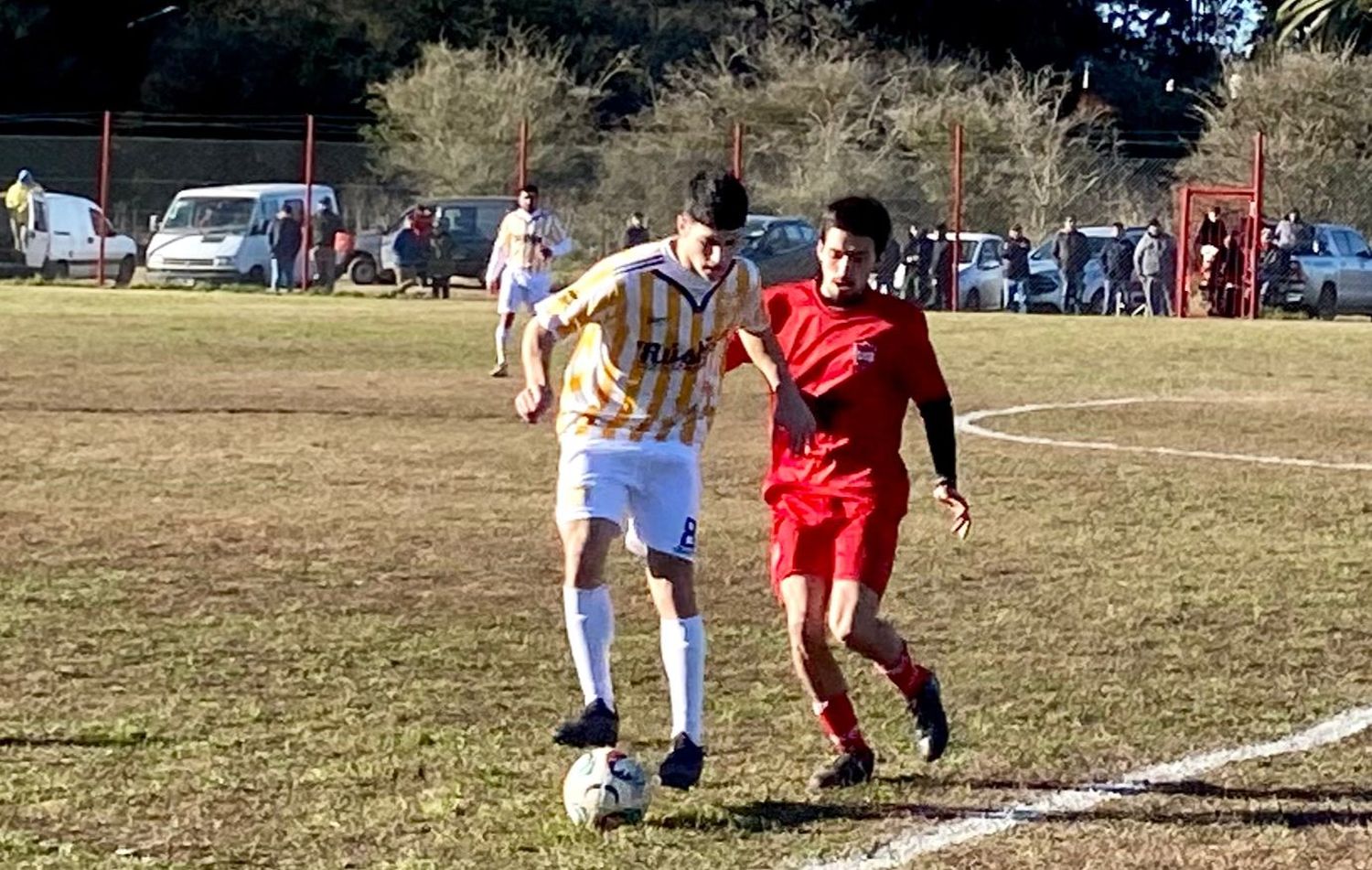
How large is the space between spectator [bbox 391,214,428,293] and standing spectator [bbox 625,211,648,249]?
3.02 m

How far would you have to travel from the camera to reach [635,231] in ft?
123

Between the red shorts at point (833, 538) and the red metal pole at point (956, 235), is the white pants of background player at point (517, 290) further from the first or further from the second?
the red shorts at point (833, 538)

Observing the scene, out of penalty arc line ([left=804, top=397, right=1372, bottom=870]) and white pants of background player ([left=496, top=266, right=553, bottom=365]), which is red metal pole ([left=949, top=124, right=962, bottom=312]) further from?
penalty arc line ([left=804, top=397, right=1372, bottom=870])

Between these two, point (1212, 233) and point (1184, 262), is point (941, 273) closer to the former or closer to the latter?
point (1184, 262)

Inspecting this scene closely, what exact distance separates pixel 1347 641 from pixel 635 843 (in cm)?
395

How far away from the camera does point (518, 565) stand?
431 inches

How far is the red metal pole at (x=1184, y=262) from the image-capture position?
118ft

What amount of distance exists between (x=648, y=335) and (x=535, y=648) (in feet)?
7.76

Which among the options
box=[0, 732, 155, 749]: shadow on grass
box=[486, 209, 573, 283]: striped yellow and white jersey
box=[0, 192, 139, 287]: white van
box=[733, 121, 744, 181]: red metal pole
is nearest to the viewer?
box=[0, 732, 155, 749]: shadow on grass

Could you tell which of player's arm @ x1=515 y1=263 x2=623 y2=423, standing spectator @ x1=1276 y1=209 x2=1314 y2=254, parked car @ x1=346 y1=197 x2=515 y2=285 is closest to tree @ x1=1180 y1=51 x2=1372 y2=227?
standing spectator @ x1=1276 y1=209 x2=1314 y2=254

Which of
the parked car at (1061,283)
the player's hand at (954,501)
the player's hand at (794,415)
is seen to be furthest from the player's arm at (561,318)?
the parked car at (1061,283)

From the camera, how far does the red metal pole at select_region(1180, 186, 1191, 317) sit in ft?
118

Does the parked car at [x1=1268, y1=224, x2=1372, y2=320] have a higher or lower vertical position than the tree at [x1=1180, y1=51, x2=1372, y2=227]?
lower

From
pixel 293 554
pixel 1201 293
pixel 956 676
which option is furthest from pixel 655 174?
pixel 956 676
